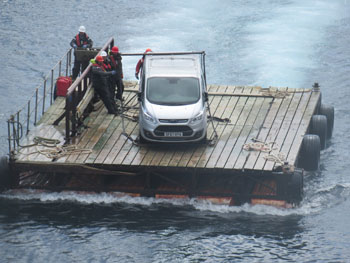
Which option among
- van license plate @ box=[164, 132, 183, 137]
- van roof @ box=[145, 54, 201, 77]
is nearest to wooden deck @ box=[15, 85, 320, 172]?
van license plate @ box=[164, 132, 183, 137]

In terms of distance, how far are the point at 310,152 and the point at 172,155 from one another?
4875 millimetres

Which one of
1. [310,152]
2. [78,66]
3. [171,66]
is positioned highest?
[171,66]

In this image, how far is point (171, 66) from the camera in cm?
2855

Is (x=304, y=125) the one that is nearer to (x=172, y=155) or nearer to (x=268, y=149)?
(x=268, y=149)

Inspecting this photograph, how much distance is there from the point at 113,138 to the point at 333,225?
24.5 ft

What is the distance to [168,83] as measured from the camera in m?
27.9

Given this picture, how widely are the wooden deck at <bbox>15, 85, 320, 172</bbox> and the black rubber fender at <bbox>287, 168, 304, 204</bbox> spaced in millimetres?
475

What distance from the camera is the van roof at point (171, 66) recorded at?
2811 centimetres

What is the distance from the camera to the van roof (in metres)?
28.1

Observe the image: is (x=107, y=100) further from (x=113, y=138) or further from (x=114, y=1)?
(x=114, y=1)

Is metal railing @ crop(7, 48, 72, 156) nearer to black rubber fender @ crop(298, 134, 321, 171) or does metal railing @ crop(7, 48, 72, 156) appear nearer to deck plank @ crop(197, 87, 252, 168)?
deck plank @ crop(197, 87, 252, 168)

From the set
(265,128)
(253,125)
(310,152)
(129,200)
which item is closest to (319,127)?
(310,152)

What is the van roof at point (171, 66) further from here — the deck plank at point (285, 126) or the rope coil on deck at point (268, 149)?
the deck plank at point (285, 126)

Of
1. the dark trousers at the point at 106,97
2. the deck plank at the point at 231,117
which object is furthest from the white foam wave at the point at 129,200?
the dark trousers at the point at 106,97
